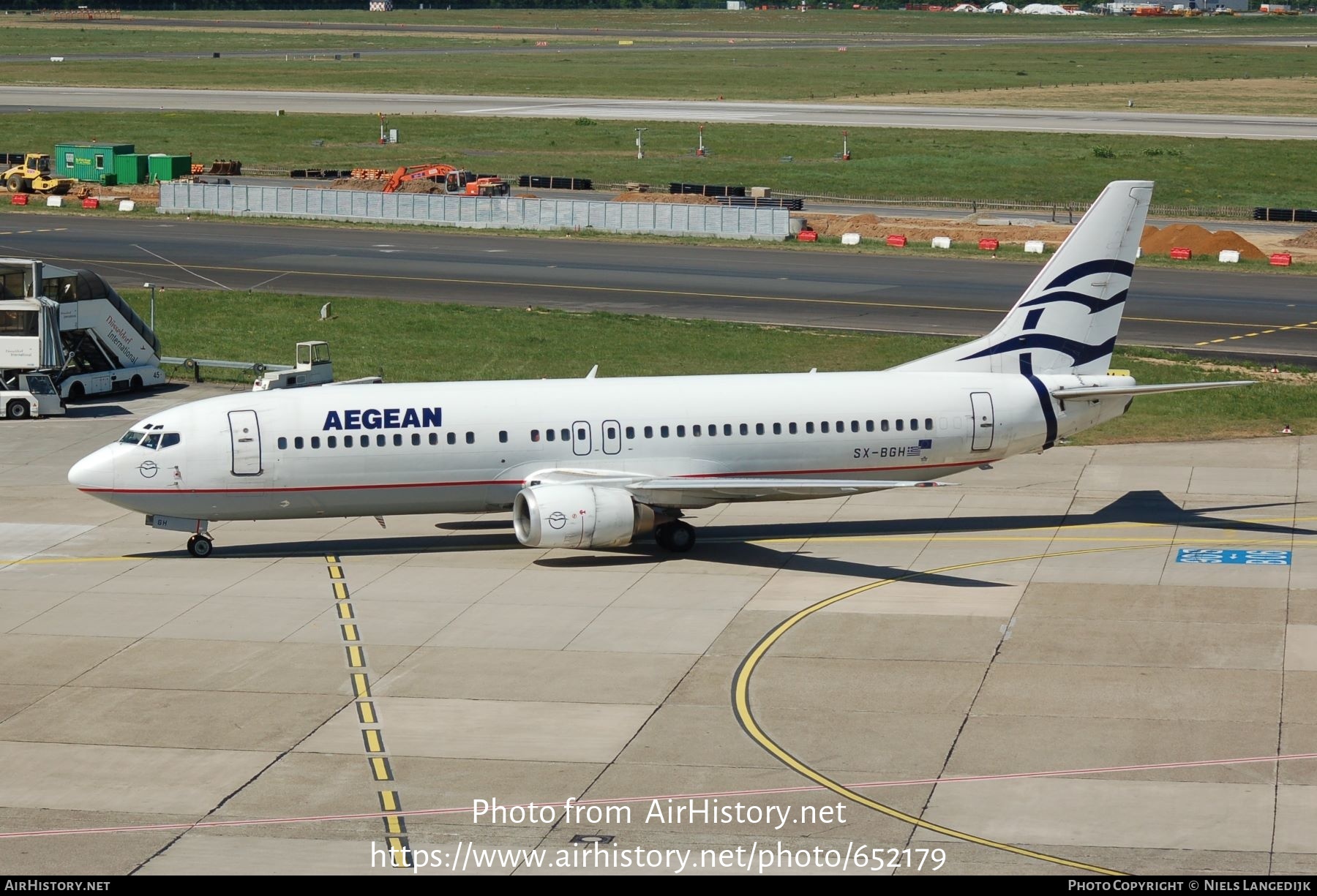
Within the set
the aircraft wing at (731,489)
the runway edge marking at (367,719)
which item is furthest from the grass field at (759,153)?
the runway edge marking at (367,719)

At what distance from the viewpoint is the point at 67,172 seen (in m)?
127

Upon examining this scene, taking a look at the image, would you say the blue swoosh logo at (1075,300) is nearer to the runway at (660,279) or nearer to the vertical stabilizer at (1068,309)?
the vertical stabilizer at (1068,309)

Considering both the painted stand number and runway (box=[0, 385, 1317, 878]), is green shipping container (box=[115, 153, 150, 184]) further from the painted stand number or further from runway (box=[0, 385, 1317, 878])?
the painted stand number

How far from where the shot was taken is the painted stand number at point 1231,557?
139ft

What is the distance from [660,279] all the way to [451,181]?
3376 centimetres

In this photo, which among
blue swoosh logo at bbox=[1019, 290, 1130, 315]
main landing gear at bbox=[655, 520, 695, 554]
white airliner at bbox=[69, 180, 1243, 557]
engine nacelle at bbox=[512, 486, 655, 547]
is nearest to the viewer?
engine nacelle at bbox=[512, 486, 655, 547]

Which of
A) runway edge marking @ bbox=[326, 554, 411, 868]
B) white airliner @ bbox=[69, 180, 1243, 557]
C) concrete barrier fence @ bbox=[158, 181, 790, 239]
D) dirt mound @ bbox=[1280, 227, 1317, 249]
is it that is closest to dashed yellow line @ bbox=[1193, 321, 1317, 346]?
dirt mound @ bbox=[1280, 227, 1317, 249]

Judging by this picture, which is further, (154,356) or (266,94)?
(266,94)

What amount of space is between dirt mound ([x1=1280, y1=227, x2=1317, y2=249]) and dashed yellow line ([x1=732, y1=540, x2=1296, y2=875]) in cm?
6024

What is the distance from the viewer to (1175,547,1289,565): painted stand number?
139 ft

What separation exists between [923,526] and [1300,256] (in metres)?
57.7

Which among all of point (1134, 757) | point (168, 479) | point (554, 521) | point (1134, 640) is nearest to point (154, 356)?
point (168, 479)

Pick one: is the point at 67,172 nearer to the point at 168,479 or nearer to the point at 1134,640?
the point at 168,479

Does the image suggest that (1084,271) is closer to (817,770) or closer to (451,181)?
(817,770)
